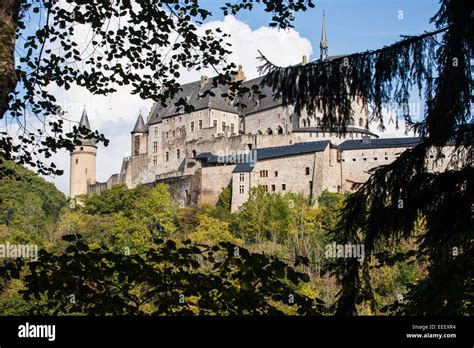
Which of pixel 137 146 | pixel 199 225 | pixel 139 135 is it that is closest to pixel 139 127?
pixel 139 135

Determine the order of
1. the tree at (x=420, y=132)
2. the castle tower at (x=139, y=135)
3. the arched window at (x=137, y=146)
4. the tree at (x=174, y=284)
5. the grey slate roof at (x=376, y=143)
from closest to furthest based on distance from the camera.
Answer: the tree at (x=174, y=284) < the tree at (x=420, y=132) < the grey slate roof at (x=376, y=143) < the arched window at (x=137, y=146) < the castle tower at (x=139, y=135)

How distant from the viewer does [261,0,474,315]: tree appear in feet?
24.0

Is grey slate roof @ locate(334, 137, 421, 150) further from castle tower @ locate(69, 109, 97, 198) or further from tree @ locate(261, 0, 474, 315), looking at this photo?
tree @ locate(261, 0, 474, 315)

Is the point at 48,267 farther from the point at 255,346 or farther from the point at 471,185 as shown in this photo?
the point at 471,185

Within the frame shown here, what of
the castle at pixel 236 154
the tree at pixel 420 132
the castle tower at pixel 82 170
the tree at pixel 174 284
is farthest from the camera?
the castle tower at pixel 82 170

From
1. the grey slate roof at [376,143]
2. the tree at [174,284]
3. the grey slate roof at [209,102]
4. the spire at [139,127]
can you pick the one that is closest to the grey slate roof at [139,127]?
the spire at [139,127]

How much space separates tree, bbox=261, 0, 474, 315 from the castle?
1611 inches

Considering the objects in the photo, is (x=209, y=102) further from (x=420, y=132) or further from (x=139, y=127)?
(x=420, y=132)

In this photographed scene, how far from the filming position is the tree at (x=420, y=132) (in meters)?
7.33

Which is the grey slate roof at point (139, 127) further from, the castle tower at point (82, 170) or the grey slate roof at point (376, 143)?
the grey slate roof at point (376, 143)

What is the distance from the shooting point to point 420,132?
311 inches

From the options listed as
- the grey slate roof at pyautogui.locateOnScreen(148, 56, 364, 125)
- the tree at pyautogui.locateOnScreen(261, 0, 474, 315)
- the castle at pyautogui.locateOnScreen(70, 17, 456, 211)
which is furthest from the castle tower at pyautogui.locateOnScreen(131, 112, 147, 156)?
the tree at pyautogui.locateOnScreen(261, 0, 474, 315)

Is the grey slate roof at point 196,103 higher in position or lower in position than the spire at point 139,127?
higher

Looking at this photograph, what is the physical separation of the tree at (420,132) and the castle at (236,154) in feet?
134
